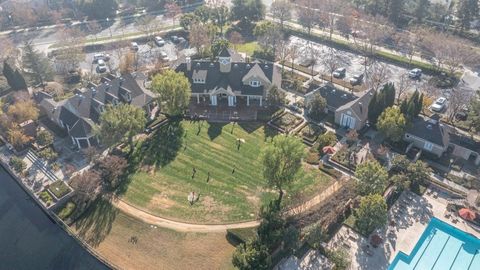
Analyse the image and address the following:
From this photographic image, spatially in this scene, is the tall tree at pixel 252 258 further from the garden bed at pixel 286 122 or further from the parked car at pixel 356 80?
the parked car at pixel 356 80

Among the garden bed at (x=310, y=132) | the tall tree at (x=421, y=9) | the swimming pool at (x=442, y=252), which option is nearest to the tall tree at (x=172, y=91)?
the garden bed at (x=310, y=132)

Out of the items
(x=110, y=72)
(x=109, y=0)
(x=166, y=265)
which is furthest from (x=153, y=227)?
(x=109, y=0)

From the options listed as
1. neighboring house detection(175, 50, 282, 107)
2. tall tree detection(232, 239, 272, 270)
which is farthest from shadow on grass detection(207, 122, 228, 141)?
tall tree detection(232, 239, 272, 270)

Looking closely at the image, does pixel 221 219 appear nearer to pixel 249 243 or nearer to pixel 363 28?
pixel 249 243

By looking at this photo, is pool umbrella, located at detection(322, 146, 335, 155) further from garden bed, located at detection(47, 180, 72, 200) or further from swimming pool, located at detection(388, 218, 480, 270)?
garden bed, located at detection(47, 180, 72, 200)

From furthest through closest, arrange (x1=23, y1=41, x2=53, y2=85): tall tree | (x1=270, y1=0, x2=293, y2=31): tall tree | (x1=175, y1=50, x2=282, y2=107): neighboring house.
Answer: (x1=270, y1=0, x2=293, y2=31): tall tree → (x1=23, y1=41, x2=53, y2=85): tall tree → (x1=175, y1=50, x2=282, y2=107): neighboring house

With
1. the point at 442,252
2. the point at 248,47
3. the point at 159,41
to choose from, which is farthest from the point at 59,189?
the point at 248,47

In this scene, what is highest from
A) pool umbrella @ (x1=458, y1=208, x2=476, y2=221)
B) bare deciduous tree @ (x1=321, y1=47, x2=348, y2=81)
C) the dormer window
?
the dormer window
